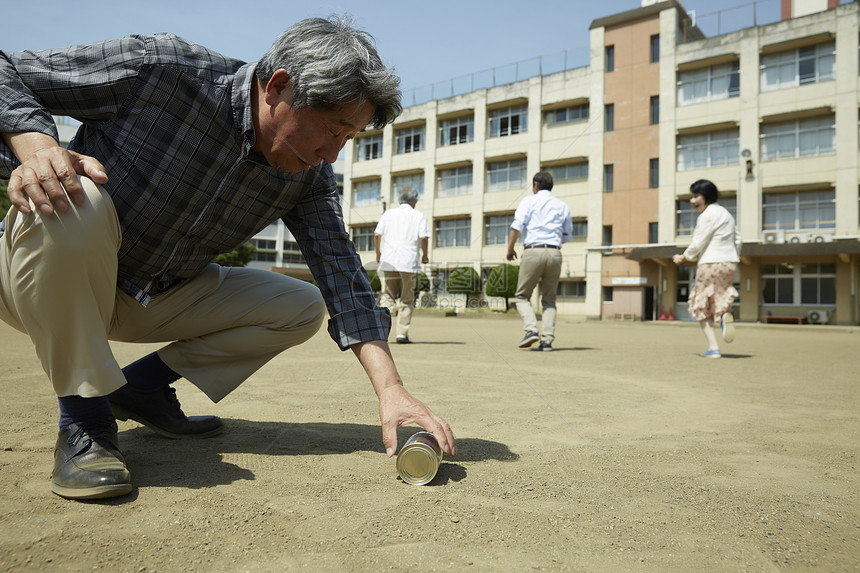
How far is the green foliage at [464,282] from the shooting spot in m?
33.4

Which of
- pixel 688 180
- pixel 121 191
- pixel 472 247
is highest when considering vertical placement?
pixel 688 180

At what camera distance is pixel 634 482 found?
6.85 feet

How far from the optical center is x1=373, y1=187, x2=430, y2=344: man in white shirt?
873 centimetres

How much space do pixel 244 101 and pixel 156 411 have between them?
1.30 metres

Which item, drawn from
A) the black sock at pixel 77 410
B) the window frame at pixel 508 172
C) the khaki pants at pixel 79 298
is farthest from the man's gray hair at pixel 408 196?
the window frame at pixel 508 172

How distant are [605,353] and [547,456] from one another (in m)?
5.44

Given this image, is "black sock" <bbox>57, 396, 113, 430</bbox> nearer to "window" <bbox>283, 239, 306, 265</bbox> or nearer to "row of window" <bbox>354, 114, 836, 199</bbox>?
"row of window" <bbox>354, 114, 836, 199</bbox>

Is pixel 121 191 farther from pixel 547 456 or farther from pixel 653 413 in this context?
pixel 653 413

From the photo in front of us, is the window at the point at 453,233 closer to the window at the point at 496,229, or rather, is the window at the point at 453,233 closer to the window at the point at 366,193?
the window at the point at 496,229

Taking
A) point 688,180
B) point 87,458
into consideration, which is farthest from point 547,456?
point 688,180

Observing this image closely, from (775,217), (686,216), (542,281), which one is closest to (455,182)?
(686,216)

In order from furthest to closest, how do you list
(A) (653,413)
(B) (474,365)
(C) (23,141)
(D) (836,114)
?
1. (D) (836,114)
2. (B) (474,365)
3. (A) (653,413)
4. (C) (23,141)

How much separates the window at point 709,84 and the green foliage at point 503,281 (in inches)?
432

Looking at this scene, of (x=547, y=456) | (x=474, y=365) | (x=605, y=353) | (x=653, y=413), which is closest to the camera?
(x=547, y=456)
